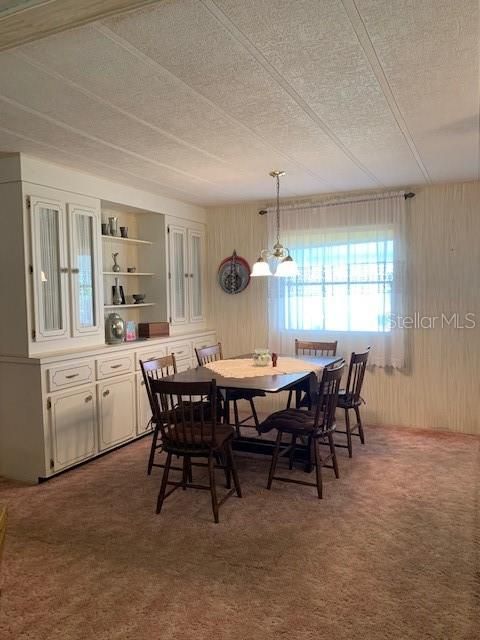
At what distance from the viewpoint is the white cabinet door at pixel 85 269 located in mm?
4059

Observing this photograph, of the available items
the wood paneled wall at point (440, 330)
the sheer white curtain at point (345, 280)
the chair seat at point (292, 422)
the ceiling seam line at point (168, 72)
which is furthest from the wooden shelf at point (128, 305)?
the wood paneled wall at point (440, 330)

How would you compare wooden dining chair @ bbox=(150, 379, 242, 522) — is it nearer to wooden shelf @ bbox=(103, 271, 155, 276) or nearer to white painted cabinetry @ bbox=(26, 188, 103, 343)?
white painted cabinetry @ bbox=(26, 188, 103, 343)

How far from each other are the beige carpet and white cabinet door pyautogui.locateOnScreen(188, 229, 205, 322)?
2330 millimetres

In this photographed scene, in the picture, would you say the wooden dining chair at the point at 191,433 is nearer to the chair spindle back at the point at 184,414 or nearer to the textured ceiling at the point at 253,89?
the chair spindle back at the point at 184,414

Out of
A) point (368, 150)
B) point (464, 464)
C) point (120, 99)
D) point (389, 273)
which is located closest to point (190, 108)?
point (120, 99)

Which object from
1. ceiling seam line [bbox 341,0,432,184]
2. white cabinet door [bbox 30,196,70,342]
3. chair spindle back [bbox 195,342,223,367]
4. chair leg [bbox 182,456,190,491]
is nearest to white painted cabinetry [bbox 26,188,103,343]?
white cabinet door [bbox 30,196,70,342]

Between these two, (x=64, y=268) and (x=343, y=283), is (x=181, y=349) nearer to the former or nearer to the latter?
(x=64, y=268)

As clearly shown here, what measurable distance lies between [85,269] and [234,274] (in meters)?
1.97

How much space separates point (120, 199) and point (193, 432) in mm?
2497

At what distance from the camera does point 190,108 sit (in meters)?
2.73

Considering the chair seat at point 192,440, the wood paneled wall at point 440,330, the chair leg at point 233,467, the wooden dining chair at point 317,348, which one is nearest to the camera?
the chair seat at point 192,440

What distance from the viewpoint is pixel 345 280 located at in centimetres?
512

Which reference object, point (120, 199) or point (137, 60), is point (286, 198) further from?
point (137, 60)

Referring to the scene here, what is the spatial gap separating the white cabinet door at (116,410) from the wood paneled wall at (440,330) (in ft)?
7.89
